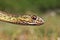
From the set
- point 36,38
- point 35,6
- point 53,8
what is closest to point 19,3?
point 35,6

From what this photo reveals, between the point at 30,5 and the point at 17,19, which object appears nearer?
the point at 17,19

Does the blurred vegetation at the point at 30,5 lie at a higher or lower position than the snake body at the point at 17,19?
higher

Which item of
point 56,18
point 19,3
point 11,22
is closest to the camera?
point 11,22

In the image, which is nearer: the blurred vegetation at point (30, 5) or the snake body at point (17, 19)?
the snake body at point (17, 19)

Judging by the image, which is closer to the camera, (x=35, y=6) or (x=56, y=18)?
(x=56, y=18)

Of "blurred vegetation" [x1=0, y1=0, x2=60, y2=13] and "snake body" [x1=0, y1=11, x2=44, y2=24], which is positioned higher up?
"blurred vegetation" [x1=0, y1=0, x2=60, y2=13]

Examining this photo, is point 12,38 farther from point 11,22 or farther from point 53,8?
point 53,8

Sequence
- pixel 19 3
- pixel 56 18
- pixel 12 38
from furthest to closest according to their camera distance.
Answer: pixel 19 3, pixel 56 18, pixel 12 38

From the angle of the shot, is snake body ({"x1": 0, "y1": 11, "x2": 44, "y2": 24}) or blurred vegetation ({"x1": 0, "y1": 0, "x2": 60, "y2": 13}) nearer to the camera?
snake body ({"x1": 0, "y1": 11, "x2": 44, "y2": 24})
